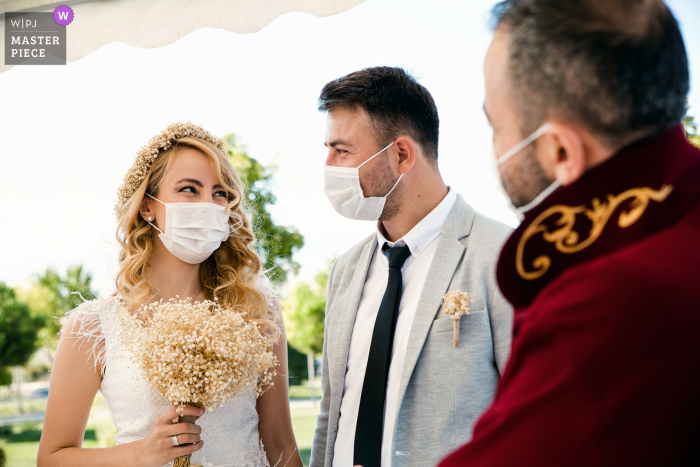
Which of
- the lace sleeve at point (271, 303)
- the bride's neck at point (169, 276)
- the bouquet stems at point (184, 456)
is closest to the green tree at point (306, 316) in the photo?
the lace sleeve at point (271, 303)

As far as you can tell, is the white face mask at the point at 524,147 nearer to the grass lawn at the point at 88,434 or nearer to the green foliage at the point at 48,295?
the grass lawn at the point at 88,434

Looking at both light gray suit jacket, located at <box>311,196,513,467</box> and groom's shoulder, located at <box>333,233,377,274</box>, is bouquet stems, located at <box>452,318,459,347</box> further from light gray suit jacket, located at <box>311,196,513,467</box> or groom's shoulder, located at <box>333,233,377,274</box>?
groom's shoulder, located at <box>333,233,377,274</box>

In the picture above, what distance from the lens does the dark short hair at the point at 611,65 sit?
787mm

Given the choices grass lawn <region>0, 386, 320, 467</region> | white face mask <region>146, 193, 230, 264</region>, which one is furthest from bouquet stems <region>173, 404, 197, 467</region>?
grass lawn <region>0, 386, 320, 467</region>

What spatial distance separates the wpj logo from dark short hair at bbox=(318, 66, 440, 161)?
7.77 feet

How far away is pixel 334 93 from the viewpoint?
2.45 m

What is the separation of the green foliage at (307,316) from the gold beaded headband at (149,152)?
924 cm

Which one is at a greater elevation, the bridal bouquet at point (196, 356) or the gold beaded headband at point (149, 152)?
the gold beaded headband at point (149, 152)

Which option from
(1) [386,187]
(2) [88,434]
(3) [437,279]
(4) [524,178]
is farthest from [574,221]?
(2) [88,434]

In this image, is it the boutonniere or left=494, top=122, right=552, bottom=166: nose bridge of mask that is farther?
the boutonniere

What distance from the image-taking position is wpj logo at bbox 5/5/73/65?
145 inches

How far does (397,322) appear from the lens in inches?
84.4

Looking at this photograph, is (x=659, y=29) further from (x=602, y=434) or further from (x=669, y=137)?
(x=602, y=434)

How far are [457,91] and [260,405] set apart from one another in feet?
21.0
